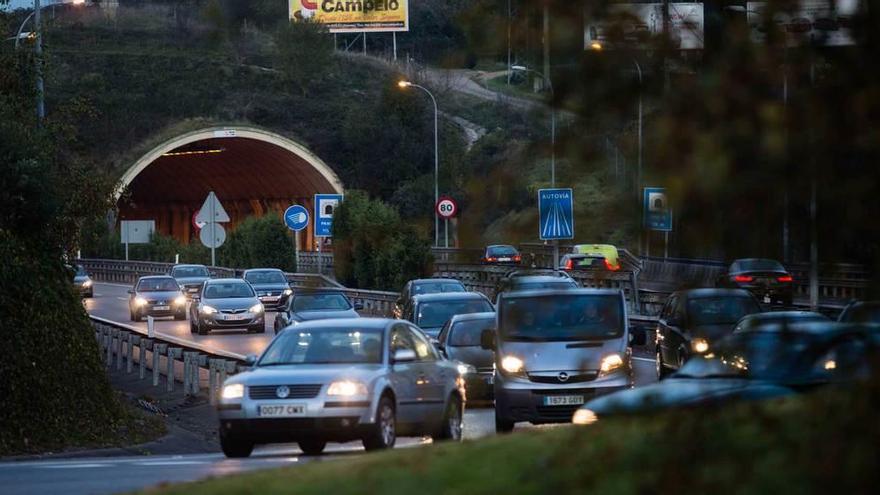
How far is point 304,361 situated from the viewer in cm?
1756

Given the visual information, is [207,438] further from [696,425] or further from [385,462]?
[696,425]

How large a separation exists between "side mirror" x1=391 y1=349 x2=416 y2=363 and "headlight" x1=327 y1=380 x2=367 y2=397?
3.14ft

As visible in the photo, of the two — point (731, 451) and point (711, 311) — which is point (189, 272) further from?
point (731, 451)

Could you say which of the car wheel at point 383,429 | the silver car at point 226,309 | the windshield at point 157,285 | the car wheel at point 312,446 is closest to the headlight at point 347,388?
the car wheel at point 383,429

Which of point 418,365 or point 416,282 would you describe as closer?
point 418,365

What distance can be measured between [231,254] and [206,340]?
3168cm

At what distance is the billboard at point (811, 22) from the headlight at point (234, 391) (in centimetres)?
1230

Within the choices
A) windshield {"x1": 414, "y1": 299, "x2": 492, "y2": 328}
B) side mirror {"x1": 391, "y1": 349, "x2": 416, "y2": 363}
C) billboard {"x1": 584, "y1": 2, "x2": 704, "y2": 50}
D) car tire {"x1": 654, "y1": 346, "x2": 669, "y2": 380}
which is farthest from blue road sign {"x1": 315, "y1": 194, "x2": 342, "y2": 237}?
billboard {"x1": 584, "y1": 2, "x2": 704, "y2": 50}

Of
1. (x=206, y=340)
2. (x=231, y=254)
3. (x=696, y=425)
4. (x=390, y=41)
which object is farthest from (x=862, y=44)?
(x=390, y=41)

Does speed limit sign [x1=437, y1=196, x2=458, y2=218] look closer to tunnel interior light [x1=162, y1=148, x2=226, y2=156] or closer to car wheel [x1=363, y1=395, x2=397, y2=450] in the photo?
car wheel [x1=363, y1=395, x2=397, y2=450]

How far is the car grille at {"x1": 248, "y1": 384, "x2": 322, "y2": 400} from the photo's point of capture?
1650cm

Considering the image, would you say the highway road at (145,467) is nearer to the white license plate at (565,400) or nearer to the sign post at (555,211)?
the white license plate at (565,400)

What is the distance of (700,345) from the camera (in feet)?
17.6

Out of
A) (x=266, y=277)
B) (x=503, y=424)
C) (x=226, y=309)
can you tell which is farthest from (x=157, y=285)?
(x=503, y=424)
